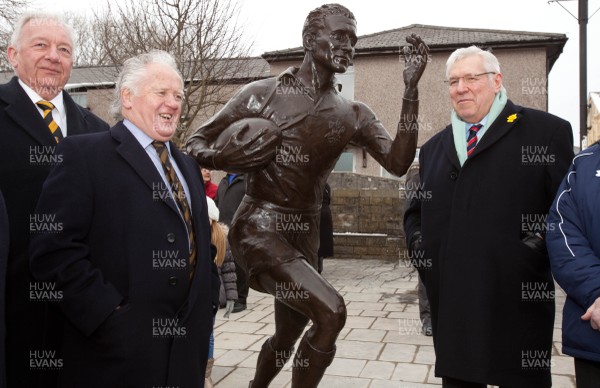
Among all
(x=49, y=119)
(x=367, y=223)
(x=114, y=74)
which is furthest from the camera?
(x=114, y=74)

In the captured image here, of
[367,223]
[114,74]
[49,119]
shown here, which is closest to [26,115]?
[49,119]

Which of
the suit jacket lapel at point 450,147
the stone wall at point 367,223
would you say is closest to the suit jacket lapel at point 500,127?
the suit jacket lapel at point 450,147

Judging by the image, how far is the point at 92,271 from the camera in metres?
2.26

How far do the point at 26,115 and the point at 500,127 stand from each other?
8.39ft

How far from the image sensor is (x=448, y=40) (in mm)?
21906

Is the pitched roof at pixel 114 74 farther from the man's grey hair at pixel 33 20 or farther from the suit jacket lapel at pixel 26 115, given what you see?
the suit jacket lapel at pixel 26 115

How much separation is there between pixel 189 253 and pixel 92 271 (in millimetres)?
425

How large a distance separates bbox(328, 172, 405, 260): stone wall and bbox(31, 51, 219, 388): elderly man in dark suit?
38.1 feet

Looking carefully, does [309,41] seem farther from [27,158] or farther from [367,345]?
[367,345]

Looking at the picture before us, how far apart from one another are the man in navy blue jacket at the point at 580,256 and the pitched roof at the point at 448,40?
59.8 ft

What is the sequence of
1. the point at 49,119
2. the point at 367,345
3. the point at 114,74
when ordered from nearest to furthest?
the point at 49,119 → the point at 367,345 → the point at 114,74

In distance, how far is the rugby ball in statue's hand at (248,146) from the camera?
3191 mm

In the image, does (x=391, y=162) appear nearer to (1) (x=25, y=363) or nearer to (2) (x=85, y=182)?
(2) (x=85, y=182)

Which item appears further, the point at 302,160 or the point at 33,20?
the point at 302,160
